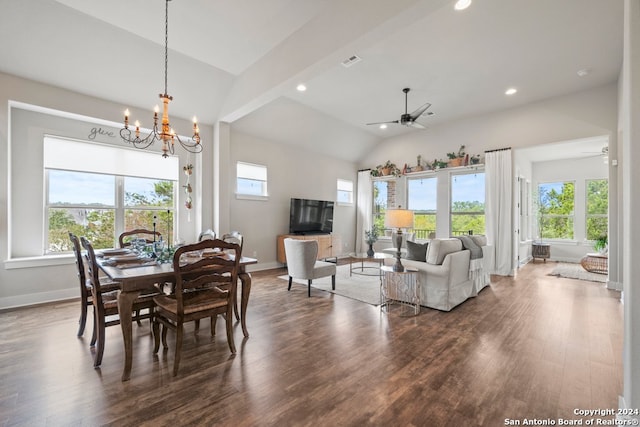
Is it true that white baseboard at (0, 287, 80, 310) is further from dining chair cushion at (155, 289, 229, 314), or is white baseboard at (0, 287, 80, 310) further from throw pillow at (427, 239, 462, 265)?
throw pillow at (427, 239, 462, 265)

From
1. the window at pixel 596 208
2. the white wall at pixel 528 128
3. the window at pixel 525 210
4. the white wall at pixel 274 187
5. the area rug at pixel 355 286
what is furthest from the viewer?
the window at pixel 596 208

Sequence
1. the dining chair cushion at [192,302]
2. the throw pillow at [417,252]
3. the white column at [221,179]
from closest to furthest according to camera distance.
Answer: the dining chair cushion at [192,302], the throw pillow at [417,252], the white column at [221,179]

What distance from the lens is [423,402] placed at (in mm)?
1886

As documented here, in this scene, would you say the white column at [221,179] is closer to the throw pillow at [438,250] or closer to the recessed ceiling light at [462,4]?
the throw pillow at [438,250]

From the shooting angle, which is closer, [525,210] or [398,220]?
[398,220]

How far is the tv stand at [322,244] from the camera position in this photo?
660cm

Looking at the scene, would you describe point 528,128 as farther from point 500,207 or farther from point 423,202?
point 423,202

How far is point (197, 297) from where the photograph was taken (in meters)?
2.55

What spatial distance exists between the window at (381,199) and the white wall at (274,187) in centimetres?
124

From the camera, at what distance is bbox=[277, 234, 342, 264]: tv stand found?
21.7 ft

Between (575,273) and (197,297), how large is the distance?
775 centimetres

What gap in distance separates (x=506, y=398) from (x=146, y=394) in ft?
8.30

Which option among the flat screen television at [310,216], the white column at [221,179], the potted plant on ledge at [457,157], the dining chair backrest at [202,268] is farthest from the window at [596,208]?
the dining chair backrest at [202,268]

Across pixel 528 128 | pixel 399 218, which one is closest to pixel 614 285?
pixel 528 128
